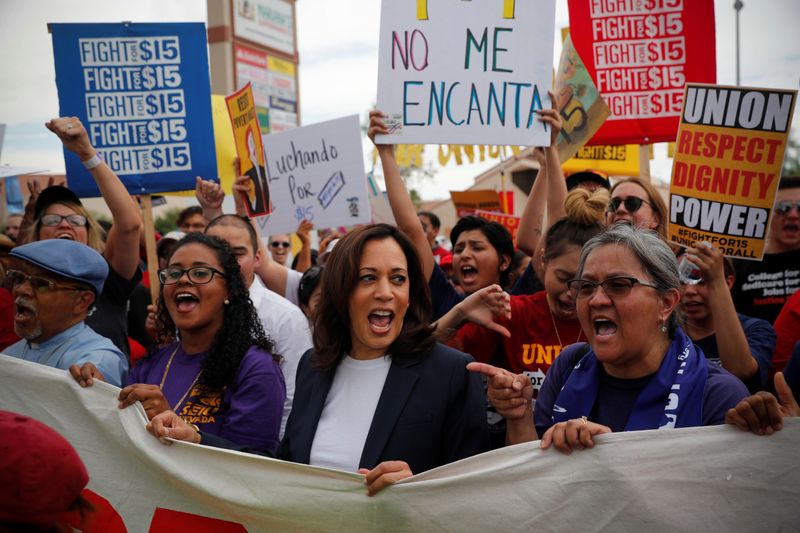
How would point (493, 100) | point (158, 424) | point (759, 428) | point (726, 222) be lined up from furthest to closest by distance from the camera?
point (493, 100) < point (726, 222) < point (158, 424) < point (759, 428)

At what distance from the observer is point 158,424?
9.04 feet

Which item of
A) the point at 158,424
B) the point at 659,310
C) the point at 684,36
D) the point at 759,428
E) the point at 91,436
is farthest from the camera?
the point at 684,36

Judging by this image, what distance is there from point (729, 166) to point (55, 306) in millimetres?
3226

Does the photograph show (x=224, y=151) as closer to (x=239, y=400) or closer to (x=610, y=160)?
(x=610, y=160)

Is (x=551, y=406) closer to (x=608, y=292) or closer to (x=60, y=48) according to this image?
(x=608, y=292)

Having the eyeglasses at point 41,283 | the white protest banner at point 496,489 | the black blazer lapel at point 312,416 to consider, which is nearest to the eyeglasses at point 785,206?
the white protest banner at point 496,489

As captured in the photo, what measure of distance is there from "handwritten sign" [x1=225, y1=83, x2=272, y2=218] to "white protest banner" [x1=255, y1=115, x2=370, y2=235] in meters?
0.94

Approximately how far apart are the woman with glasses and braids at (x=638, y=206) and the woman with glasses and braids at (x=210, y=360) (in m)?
1.90

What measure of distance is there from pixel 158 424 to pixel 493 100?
2.67 metres

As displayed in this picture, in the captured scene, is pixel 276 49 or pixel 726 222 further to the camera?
pixel 276 49

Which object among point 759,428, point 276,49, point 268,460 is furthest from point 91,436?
point 276,49

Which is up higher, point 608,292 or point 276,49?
point 276,49

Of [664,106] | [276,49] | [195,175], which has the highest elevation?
[276,49]

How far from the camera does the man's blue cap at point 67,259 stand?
3420 mm
